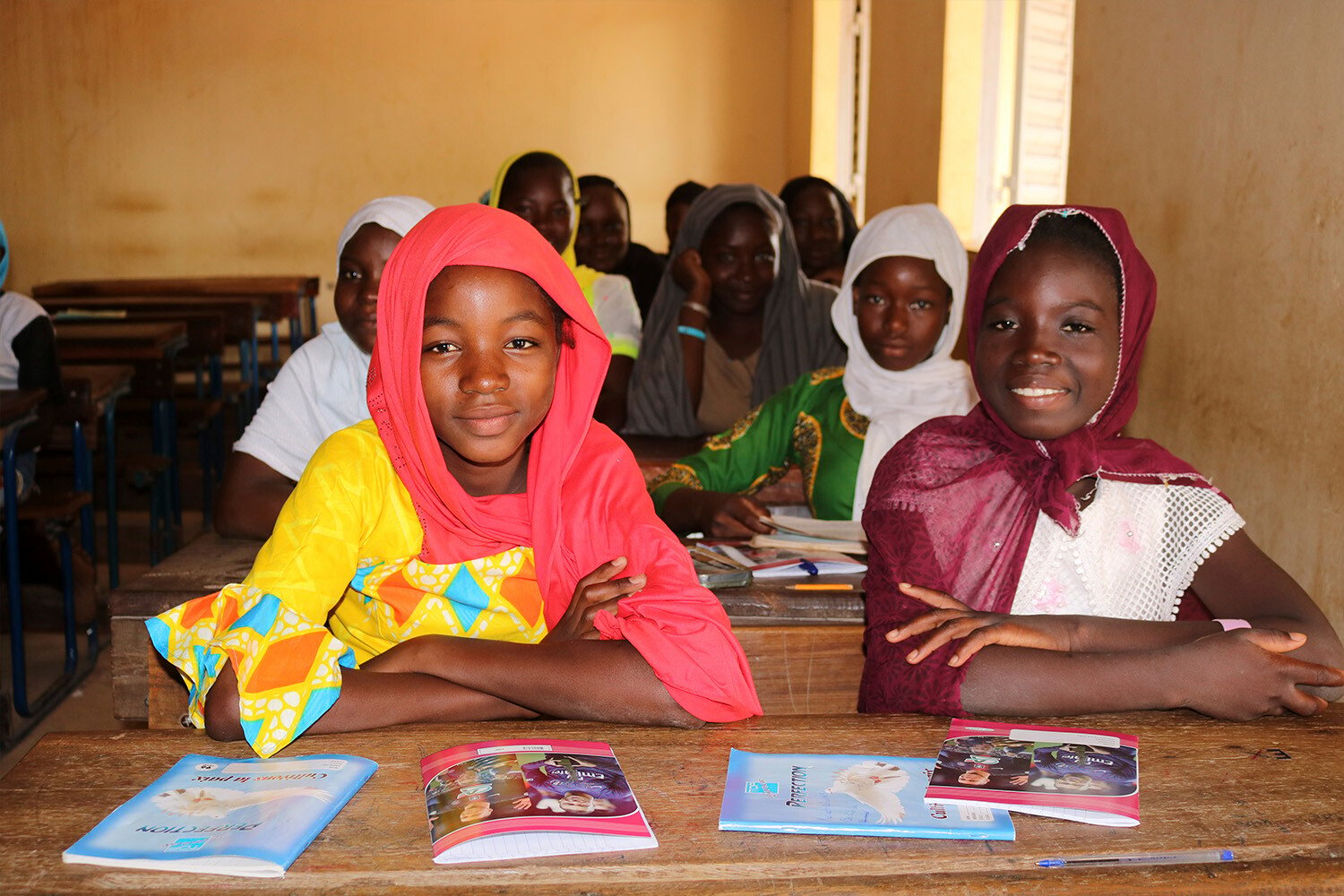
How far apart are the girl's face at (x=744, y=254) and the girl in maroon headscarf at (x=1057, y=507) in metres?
1.90

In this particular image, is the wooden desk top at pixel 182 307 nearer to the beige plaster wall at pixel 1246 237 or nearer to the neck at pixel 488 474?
the beige plaster wall at pixel 1246 237

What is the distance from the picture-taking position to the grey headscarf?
11.7 ft

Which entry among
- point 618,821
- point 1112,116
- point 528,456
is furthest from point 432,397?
point 1112,116

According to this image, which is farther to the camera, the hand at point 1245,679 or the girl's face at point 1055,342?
the girl's face at point 1055,342

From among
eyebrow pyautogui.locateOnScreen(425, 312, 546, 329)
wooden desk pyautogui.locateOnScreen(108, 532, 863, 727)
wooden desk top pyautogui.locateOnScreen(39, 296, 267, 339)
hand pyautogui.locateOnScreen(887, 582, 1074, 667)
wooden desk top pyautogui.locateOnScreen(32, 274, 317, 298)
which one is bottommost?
wooden desk pyautogui.locateOnScreen(108, 532, 863, 727)

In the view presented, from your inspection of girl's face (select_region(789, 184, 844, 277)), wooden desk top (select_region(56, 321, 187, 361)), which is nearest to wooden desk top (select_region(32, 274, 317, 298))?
wooden desk top (select_region(56, 321, 187, 361))

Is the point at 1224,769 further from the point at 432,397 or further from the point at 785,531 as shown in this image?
the point at 785,531

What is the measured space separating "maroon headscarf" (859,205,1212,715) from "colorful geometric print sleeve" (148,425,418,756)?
0.66 meters

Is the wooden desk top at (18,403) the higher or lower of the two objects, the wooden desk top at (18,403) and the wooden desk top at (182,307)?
the lower

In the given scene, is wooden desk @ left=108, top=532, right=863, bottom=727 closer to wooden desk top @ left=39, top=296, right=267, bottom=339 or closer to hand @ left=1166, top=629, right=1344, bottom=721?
hand @ left=1166, top=629, right=1344, bottom=721

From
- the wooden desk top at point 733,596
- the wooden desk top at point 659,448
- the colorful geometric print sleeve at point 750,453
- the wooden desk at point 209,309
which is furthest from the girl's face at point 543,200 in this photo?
the wooden desk at point 209,309

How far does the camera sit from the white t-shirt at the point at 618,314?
395cm

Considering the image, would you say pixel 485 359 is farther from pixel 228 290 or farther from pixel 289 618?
pixel 228 290

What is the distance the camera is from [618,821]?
1.01 meters
